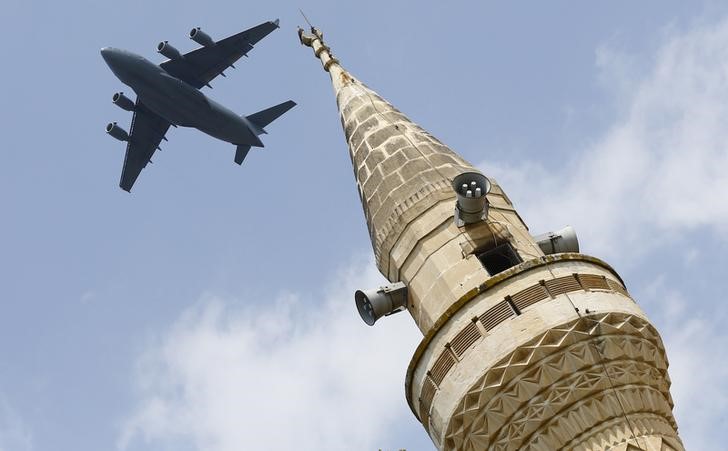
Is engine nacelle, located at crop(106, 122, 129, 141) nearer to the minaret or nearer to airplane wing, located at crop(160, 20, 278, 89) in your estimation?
airplane wing, located at crop(160, 20, 278, 89)

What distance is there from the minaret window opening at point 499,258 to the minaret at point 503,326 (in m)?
0.01

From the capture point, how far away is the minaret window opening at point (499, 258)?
36.0 feet

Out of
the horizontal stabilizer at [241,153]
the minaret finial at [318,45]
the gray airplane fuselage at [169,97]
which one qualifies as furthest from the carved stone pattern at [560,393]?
the horizontal stabilizer at [241,153]

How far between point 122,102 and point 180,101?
11.6ft

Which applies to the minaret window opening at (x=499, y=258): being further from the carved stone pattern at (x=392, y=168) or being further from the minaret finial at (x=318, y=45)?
the minaret finial at (x=318, y=45)

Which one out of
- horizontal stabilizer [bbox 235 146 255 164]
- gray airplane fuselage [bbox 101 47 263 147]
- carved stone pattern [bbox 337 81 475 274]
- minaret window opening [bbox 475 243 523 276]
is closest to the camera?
minaret window opening [bbox 475 243 523 276]

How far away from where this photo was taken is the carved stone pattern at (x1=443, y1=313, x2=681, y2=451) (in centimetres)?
871

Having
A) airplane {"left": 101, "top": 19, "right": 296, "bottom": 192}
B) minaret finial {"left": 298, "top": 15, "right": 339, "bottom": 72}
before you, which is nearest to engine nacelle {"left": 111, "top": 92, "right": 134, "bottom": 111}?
airplane {"left": 101, "top": 19, "right": 296, "bottom": 192}

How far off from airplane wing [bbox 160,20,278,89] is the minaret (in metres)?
25.4

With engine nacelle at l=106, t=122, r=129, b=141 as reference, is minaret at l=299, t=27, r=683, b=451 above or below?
below

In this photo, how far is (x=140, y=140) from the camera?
3919 cm

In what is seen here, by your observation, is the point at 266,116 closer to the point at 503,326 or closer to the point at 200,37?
the point at 200,37

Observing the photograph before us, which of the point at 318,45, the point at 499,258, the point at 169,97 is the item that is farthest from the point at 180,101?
the point at 499,258

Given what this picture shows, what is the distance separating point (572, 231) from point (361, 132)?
3454 mm
